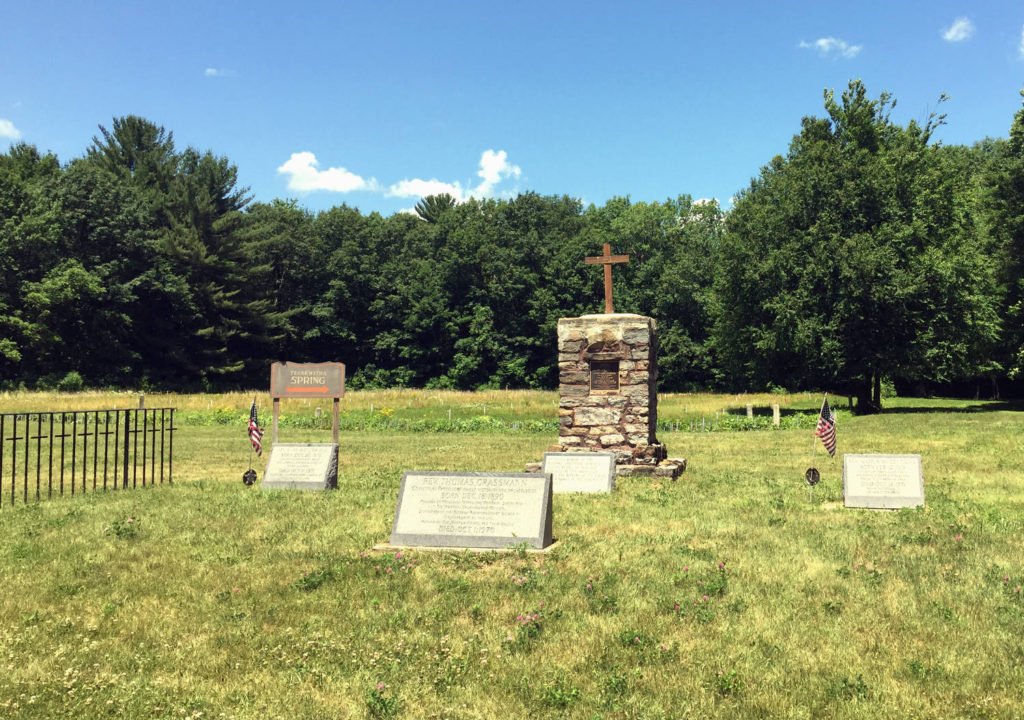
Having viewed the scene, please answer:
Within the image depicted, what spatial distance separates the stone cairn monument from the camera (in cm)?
1689

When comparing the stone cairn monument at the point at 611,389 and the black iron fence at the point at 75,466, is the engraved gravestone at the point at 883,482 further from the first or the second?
the black iron fence at the point at 75,466

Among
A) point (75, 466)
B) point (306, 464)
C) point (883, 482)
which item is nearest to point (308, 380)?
point (306, 464)

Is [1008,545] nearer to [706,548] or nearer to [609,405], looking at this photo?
[706,548]

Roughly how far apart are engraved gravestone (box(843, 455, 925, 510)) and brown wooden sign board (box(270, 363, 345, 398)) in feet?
33.9

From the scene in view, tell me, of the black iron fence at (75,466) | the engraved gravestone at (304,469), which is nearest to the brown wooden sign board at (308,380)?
the engraved gravestone at (304,469)

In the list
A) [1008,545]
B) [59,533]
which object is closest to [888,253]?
[1008,545]

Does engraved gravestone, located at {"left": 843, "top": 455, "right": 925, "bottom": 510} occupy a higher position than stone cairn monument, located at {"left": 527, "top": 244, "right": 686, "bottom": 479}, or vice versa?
stone cairn monument, located at {"left": 527, "top": 244, "right": 686, "bottom": 479}

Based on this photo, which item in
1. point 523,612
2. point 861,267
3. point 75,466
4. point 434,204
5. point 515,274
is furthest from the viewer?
point 434,204

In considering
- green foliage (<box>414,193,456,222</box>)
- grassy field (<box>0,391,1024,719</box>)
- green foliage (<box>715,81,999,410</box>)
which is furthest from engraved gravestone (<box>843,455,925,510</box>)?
green foliage (<box>414,193,456,222</box>)

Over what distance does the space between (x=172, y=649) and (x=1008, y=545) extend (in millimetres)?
9809

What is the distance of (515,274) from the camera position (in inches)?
2805

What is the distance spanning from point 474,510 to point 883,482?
25.3ft

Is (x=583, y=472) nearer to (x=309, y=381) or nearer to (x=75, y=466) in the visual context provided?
(x=309, y=381)

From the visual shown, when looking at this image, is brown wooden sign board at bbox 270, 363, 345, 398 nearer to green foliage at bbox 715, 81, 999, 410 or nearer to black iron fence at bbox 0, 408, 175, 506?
black iron fence at bbox 0, 408, 175, 506
